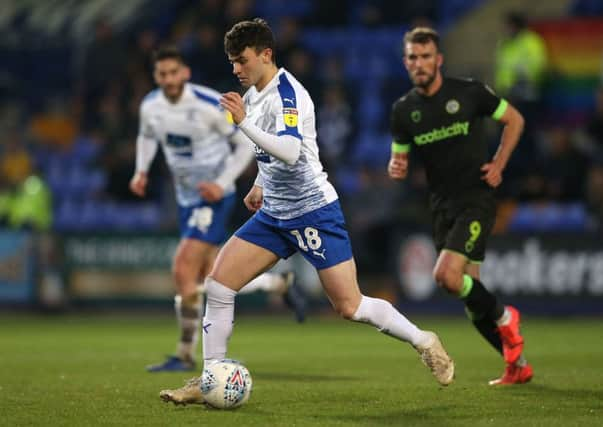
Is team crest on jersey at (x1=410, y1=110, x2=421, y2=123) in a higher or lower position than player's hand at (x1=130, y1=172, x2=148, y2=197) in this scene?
higher

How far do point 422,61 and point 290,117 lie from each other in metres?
2.14

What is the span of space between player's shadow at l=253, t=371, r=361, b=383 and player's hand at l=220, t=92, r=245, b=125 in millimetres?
2850

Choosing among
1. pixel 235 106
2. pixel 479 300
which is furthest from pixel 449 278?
pixel 235 106

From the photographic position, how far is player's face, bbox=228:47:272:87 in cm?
720

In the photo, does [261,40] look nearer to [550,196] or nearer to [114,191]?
[550,196]

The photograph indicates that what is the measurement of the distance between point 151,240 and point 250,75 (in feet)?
35.3

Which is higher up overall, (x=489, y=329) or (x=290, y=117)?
(x=290, y=117)

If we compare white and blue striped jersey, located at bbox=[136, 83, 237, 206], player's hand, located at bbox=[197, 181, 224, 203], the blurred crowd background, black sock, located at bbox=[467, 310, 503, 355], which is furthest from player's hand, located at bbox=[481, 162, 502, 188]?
the blurred crowd background

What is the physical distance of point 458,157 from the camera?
9.01 m

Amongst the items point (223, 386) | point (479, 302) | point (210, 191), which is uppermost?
point (210, 191)

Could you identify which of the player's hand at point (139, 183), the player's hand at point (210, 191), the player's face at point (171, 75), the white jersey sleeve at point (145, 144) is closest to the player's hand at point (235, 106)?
the player's hand at point (210, 191)

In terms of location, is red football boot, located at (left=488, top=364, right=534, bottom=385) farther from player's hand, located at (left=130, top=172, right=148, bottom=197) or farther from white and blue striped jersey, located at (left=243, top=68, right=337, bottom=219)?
player's hand, located at (left=130, top=172, right=148, bottom=197)

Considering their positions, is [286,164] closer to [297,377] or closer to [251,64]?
[251,64]

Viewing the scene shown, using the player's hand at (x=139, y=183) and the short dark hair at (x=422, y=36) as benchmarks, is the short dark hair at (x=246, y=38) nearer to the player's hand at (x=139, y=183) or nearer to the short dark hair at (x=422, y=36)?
the short dark hair at (x=422, y=36)
